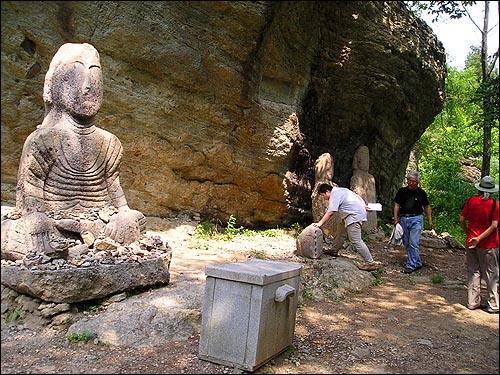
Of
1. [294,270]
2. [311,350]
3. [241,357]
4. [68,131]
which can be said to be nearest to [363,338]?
[311,350]

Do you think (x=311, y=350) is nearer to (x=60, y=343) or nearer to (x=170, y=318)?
(x=170, y=318)

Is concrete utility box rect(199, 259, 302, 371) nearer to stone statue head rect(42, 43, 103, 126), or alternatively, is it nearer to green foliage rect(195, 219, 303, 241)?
stone statue head rect(42, 43, 103, 126)

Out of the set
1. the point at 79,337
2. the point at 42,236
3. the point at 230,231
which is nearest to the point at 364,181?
the point at 230,231

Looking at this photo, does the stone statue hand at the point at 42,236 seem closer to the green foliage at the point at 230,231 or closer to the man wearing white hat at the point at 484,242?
the green foliage at the point at 230,231

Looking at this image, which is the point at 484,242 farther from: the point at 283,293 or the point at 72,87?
the point at 72,87

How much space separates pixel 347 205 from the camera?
6.44 metres

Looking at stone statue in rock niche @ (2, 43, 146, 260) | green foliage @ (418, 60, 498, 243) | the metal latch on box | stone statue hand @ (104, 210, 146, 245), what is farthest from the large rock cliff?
the metal latch on box

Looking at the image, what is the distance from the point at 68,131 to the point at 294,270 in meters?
3.03

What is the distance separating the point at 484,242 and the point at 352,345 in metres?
1.98

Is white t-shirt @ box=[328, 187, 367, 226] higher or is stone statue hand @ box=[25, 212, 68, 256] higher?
Answer: white t-shirt @ box=[328, 187, 367, 226]

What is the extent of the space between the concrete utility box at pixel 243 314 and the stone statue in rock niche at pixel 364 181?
21.9ft

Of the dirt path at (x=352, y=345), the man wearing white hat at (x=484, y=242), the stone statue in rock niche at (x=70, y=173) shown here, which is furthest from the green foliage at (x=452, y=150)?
the stone statue in rock niche at (x=70, y=173)

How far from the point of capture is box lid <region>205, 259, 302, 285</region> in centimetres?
330

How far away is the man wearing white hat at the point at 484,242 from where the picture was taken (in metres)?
4.78
